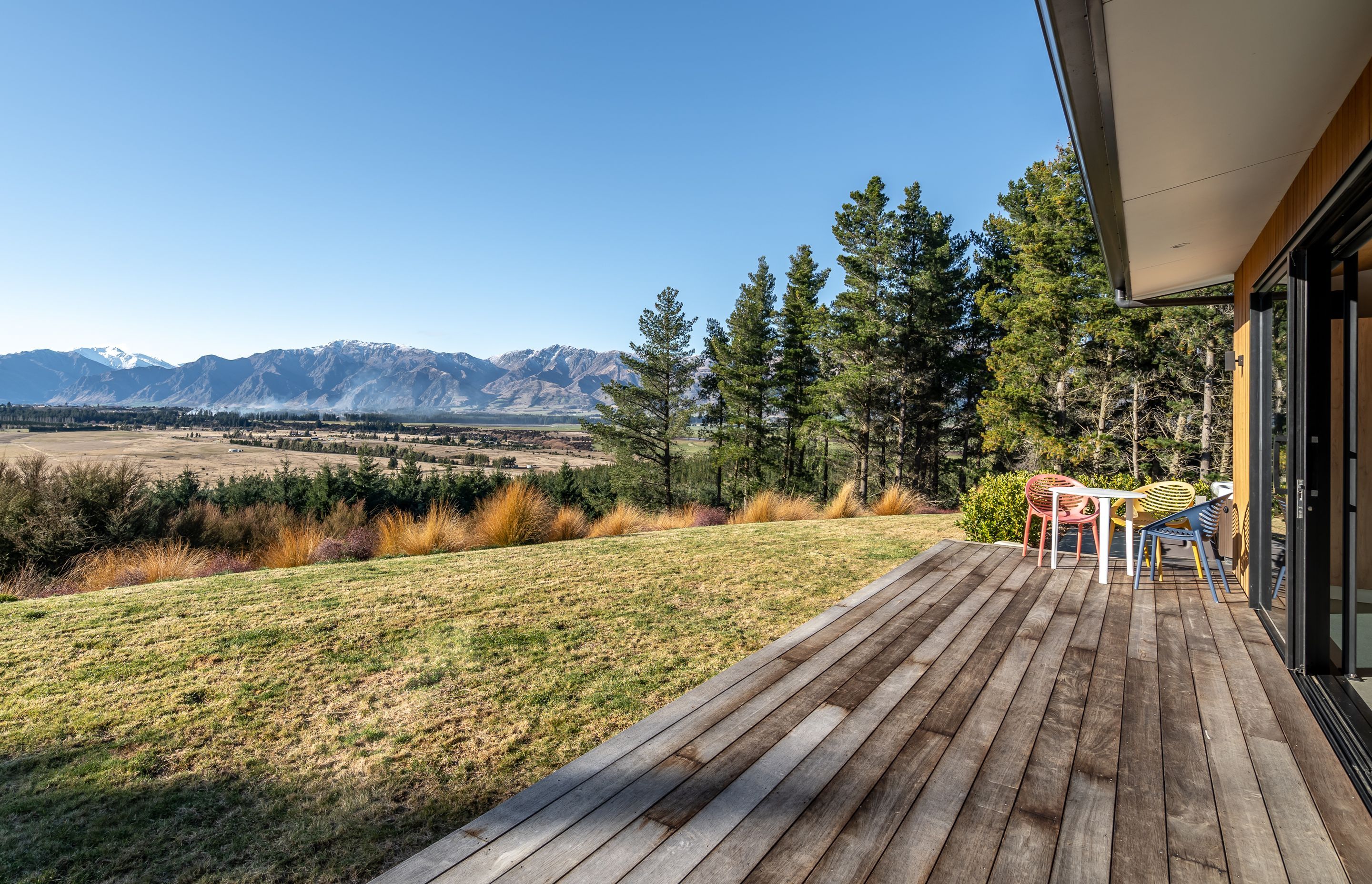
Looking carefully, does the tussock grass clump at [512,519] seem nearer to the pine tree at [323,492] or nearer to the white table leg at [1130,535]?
the white table leg at [1130,535]

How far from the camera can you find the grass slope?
1.71m

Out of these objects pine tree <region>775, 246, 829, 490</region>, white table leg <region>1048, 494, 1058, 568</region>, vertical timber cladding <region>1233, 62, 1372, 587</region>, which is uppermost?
pine tree <region>775, 246, 829, 490</region>

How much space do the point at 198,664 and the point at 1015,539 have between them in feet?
21.3

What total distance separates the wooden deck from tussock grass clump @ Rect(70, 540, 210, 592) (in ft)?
21.8

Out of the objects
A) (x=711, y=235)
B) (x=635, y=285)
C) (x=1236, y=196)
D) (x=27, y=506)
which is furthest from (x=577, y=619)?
(x=635, y=285)

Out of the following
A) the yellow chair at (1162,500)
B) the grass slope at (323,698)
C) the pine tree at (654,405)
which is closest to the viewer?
the grass slope at (323,698)

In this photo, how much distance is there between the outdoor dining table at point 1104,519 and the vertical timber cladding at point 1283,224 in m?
0.61

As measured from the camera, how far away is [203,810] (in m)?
1.83

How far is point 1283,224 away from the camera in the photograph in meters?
2.97

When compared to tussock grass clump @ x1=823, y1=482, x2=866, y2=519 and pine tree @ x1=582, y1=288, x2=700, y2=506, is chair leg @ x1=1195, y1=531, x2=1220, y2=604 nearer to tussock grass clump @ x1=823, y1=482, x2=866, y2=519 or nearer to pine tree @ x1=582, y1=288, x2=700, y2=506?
tussock grass clump @ x1=823, y1=482, x2=866, y2=519

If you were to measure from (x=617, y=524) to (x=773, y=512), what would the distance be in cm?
281

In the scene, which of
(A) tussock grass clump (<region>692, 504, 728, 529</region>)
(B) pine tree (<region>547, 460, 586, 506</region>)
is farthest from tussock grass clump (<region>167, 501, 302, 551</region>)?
(B) pine tree (<region>547, 460, 586, 506</region>)

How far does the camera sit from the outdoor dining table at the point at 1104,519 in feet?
13.4

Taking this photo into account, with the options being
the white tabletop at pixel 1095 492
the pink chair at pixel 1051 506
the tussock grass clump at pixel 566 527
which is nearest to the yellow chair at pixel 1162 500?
the pink chair at pixel 1051 506
